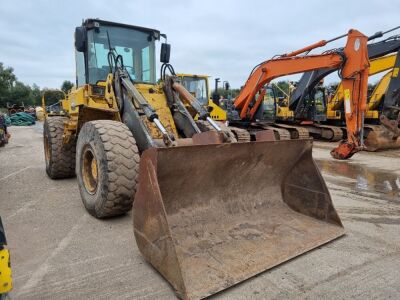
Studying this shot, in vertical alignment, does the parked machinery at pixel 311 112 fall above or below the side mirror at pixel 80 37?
below

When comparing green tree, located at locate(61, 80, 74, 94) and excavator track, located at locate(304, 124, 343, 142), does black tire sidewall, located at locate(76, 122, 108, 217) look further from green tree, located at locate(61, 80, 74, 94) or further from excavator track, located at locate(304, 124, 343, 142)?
excavator track, located at locate(304, 124, 343, 142)

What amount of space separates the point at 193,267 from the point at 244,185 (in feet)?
4.28

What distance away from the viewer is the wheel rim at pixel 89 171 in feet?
13.4

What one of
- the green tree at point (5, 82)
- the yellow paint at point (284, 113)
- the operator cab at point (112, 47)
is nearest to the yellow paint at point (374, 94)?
the yellow paint at point (284, 113)

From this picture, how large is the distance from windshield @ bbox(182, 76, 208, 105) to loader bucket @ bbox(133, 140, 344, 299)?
8595 millimetres

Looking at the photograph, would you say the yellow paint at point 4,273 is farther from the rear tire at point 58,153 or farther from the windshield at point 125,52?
the rear tire at point 58,153

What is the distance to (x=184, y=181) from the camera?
3170 mm

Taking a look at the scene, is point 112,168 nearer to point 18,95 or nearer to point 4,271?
point 4,271

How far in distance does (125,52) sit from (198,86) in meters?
7.35

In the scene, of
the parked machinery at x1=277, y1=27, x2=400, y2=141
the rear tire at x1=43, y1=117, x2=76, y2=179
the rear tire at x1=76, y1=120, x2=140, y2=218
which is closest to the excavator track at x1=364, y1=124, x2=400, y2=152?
the parked machinery at x1=277, y1=27, x2=400, y2=141

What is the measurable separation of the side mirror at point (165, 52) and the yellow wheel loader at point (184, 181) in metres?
0.04

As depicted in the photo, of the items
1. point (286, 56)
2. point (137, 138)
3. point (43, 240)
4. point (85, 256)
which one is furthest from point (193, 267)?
point (286, 56)

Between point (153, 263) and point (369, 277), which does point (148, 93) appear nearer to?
point (153, 263)

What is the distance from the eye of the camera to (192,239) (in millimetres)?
2965
